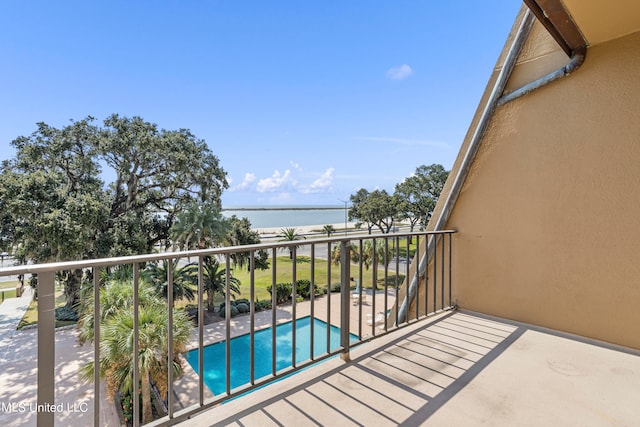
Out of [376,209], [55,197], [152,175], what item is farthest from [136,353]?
[376,209]

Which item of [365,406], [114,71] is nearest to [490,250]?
[365,406]

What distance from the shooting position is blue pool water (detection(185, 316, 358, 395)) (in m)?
8.23

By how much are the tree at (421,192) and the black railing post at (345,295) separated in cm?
2034

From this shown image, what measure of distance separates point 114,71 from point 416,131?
15606 millimetres

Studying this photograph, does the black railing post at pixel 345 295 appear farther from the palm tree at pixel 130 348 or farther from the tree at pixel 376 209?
the tree at pixel 376 209

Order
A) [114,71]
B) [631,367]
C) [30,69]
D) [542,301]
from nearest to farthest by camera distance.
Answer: [631,367] < [542,301] < [30,69] < [114,71]

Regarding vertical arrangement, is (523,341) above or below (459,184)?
below

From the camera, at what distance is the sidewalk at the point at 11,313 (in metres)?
10.8

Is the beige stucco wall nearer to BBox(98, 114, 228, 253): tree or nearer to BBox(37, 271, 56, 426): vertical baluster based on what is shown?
BBox(37, 271, 56, 426): vertical baluster

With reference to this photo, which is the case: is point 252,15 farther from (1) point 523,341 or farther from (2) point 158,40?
(1) point 523,341

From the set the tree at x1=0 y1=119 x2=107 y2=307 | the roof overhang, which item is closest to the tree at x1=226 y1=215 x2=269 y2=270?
the tree at x1=0 y1=119 x2=107 y2=307

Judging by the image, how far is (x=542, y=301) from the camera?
7.83 feet

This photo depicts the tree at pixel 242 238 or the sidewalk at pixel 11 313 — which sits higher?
the tree at pixel 242 238

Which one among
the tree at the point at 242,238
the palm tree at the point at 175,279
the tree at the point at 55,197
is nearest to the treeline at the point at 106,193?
the tree at the point at 55,197
